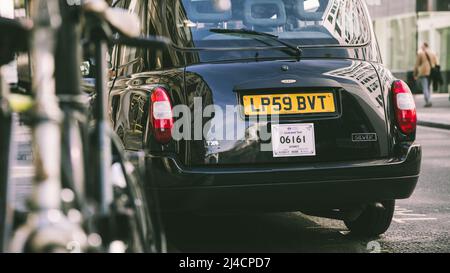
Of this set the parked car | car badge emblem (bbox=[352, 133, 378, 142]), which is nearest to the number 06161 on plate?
the parked car

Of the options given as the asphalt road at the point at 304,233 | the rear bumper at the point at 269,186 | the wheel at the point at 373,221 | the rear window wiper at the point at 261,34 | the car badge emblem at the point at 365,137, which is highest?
the rear window wiper at the point at 261,34

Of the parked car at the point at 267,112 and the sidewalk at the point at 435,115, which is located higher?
the parked car at the point at 267,112

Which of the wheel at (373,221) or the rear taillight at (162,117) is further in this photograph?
the wheel at (373,221)

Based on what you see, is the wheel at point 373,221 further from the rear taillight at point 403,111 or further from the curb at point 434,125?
the curb at point 434,125

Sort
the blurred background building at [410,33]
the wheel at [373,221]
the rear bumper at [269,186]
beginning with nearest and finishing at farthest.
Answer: the rear bumper at [269,186]
the wheel at [373,221]
the blurred background building at [410,33]

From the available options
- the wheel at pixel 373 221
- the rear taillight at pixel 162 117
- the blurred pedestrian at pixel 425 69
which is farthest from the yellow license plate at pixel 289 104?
the blurred pedestrian at pixel 425 69

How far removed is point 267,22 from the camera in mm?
4957

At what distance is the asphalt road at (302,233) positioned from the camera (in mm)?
5098

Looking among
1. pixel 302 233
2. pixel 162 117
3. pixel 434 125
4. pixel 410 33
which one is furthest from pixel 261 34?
pixel 410 33

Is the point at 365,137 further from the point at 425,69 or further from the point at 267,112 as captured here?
the point at 425,69

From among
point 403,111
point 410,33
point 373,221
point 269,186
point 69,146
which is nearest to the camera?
point 69,146

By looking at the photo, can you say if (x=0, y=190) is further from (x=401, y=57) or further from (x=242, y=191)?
(x=401, y=57)

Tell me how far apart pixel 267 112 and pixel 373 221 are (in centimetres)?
139

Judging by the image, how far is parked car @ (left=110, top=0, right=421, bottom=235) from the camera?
445 centimetres
